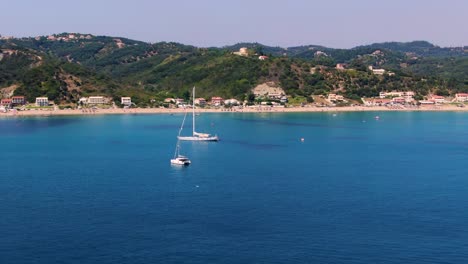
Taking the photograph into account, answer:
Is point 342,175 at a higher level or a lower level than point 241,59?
lower

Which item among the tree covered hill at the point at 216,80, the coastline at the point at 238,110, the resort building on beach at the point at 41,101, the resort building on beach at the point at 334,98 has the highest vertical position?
the tree covered hill at the point at 216,80

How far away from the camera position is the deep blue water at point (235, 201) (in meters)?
33.2

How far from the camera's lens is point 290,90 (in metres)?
171

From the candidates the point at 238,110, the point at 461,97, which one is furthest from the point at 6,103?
the point at 461,97

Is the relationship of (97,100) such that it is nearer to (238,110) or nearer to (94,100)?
(94,100)

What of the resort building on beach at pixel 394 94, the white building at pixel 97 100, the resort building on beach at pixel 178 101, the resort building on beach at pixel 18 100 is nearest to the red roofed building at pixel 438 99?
the resort building on beach at pixel 394 94

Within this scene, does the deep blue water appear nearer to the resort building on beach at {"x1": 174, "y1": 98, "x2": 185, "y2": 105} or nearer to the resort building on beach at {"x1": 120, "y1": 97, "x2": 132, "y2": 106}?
the resort building on beach at {"x1": 120, "y1": 97, "x2": 132, "y2": 106}

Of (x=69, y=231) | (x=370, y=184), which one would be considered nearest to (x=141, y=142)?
(x=370, y=184)

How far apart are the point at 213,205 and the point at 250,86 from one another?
426ft

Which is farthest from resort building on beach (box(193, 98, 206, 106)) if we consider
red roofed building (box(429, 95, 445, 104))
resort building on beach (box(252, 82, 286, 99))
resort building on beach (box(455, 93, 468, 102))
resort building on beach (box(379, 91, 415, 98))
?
resort building on beach (box(455, 93, 468, 102))

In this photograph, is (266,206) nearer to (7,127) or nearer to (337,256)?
(337,256)

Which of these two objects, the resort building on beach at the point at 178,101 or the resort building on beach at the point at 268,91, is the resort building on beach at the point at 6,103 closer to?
the resort building on beach at the point at 178,101

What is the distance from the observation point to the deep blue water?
3322 cm

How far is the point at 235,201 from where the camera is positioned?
44.3m
